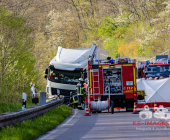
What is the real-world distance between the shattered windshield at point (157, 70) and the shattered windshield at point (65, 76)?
17.1 ft

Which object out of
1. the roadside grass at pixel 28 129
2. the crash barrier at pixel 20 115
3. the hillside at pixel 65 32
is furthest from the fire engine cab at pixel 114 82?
the hillside at pixel 65 32

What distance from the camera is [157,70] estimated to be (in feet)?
90.0

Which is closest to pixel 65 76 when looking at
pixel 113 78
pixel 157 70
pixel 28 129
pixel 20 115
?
pixel 157 70

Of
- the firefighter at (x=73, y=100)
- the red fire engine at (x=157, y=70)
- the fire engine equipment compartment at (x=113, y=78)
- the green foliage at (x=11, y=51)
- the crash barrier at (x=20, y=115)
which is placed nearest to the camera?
the crash barrier at (x=20, y=115)

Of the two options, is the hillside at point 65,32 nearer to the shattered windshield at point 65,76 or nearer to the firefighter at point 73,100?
the shattered windshield at point 65,76

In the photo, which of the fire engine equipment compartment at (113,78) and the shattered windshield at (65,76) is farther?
the shattered windshield at (65,76)

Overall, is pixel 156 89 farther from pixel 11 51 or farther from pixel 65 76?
pixel 11 51

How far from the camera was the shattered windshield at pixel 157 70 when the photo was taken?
89.1ft

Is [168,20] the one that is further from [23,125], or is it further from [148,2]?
[23,125]

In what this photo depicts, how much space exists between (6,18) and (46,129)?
12.7 metres

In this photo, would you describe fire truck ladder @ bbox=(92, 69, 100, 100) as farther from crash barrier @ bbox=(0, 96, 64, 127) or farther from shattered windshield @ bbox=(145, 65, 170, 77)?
shattered windshield @ bbox=(145, 65, 170, 77)

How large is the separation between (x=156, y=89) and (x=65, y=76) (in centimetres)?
870

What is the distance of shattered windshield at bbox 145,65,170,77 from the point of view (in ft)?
89.1

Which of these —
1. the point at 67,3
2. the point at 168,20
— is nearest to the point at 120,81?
the point at 168,20
